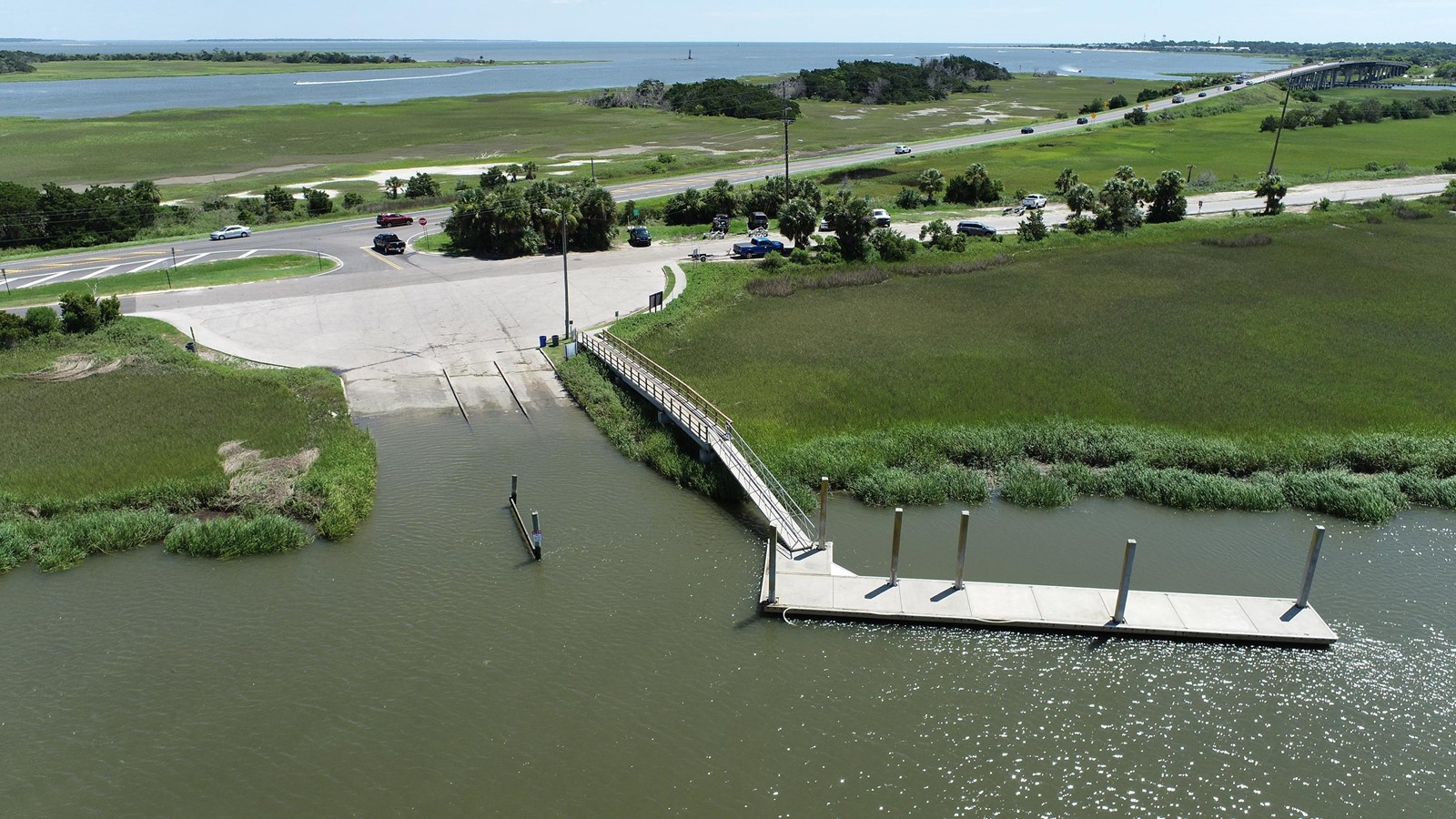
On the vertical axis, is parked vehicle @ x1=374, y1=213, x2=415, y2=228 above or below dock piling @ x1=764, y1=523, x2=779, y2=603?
above

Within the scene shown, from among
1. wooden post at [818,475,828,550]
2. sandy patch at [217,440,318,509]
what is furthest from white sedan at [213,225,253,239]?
wooden post at [818,475,828,550]

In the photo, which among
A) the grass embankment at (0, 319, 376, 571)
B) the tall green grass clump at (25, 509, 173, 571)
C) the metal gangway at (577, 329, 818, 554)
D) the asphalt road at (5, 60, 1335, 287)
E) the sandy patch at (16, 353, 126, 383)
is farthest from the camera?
the asphalt road at (5, 60, 1335, 287)

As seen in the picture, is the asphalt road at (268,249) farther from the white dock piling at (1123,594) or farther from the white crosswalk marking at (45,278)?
the white dock piling at (1123,594)

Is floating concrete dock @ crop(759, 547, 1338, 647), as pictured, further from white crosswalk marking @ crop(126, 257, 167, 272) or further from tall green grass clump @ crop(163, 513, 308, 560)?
white crosswalk marking @ crop(126, 257, 167, 272)

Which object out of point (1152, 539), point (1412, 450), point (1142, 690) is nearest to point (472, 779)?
point (1142, 690)

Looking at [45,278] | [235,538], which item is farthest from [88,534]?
[45,278]

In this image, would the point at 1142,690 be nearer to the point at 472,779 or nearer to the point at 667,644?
the point at 667,644
